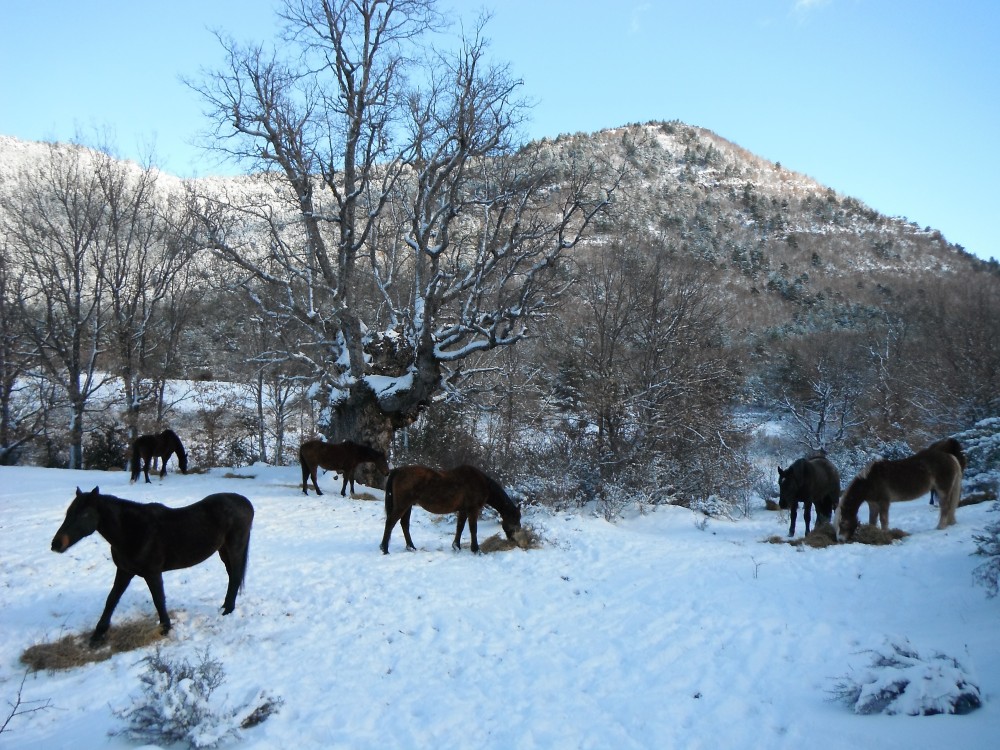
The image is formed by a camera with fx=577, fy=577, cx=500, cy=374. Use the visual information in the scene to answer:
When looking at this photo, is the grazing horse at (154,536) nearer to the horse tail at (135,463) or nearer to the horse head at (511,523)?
the horse head at (511,523)

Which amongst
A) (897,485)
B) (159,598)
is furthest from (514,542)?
(897,485)

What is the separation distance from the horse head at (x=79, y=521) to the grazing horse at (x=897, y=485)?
1219 cm

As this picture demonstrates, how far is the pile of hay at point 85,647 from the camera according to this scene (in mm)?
5352

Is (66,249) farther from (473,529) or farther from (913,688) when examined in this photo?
(913,688)

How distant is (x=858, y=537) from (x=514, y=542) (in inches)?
262

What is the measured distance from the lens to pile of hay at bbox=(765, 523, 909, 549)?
429 inches

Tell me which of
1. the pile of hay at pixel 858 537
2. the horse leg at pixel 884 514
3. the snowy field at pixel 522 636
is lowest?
the snowy field at pixel 522 636

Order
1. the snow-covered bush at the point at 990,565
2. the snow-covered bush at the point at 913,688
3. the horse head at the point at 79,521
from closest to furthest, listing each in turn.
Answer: the snow-covered bush at the point at 913,688
the horse head at the point at 79,521
the snow-covered bush at the point at 990,565

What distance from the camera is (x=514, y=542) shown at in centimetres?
1072

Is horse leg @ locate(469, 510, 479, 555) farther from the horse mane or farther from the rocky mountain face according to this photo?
the rocky mountain face

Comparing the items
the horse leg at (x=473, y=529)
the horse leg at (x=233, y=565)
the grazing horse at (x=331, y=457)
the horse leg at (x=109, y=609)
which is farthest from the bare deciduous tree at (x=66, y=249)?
the horse leg at (x=109, y=609)

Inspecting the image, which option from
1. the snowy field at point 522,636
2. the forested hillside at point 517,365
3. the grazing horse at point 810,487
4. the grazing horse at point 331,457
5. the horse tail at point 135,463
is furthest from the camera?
the forested hillside at point 517,365

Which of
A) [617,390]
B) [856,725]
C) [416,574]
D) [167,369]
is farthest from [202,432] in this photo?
[856,725]

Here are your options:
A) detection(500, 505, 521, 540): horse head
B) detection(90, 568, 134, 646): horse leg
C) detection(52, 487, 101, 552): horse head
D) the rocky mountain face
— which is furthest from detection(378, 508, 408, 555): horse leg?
the rocky mountain face
